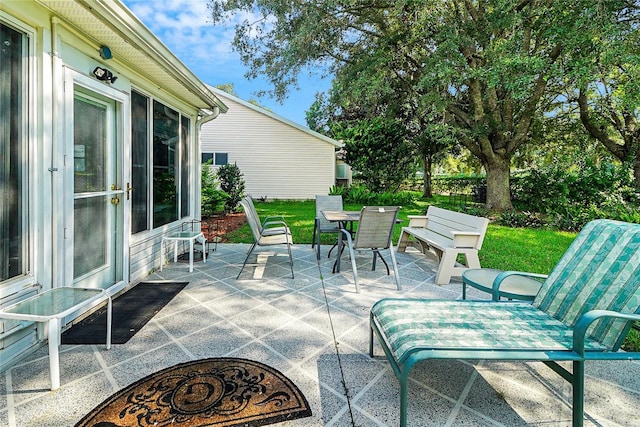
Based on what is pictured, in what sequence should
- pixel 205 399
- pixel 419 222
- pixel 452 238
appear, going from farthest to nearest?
pixel 419 222, pixel 452 238, pixel 205 399

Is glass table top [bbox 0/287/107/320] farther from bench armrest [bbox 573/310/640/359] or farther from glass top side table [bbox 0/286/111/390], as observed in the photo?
bench armrest [bbox 573/310/640/359]

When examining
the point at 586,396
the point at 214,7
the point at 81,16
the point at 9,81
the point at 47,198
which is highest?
the point at 214,7

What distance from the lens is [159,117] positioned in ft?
16.1

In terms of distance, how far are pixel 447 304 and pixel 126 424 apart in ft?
6.76

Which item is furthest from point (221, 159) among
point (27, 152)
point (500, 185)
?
point (27, 152)

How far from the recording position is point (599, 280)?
2160 millimetres

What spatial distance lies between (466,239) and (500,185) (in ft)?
27.2

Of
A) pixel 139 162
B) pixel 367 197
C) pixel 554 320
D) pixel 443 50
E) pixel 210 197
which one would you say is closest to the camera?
pixel 554 320

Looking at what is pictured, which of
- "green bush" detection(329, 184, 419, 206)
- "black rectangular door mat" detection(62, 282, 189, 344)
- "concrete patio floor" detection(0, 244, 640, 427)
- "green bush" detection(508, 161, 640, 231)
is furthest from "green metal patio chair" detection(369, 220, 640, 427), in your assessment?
"green bush" detection(329, 184, 419, 206)

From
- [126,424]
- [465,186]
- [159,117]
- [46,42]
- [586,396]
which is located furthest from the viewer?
[465,186]

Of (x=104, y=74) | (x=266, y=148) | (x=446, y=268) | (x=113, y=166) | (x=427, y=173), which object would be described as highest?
(x=266, y=148)

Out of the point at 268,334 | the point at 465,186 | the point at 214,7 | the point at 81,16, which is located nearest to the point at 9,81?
the point at 81,16

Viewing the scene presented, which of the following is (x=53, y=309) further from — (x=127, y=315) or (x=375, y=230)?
(x=375, y=230)

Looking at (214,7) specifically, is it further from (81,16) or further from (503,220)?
(503,220)
